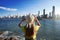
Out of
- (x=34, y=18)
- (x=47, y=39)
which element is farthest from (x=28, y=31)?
(x=47, y=39)

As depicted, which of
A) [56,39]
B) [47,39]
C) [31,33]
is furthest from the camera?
[56,39]

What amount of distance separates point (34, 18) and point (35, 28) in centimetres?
22

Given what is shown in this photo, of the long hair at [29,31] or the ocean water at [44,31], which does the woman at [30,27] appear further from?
the ocean water at [44,31]

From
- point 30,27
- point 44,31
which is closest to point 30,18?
point 30,27

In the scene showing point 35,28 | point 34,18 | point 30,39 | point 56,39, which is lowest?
point 56,39

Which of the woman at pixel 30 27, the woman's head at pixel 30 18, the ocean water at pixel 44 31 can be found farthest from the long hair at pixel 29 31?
the ocean water at pixel 44 31

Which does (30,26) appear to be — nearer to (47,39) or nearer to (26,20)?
(26,20)

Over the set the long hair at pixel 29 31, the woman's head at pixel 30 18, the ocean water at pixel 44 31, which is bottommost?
the ocean water at pixel 44 31

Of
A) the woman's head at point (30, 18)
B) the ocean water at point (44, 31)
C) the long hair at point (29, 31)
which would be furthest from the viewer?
the ocean water at point (44, 31)

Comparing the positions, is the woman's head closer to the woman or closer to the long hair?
the woman

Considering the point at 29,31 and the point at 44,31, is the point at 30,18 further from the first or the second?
the point at 44,31

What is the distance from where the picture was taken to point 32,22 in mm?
2316

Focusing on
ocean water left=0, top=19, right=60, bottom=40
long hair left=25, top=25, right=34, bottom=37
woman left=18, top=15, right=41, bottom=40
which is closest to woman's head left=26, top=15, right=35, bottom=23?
woman left=18, top=15, right=41, bottom=40

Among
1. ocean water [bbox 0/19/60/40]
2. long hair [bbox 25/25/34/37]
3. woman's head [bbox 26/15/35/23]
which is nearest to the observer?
woman's head [bbox 26/15/35/23]
